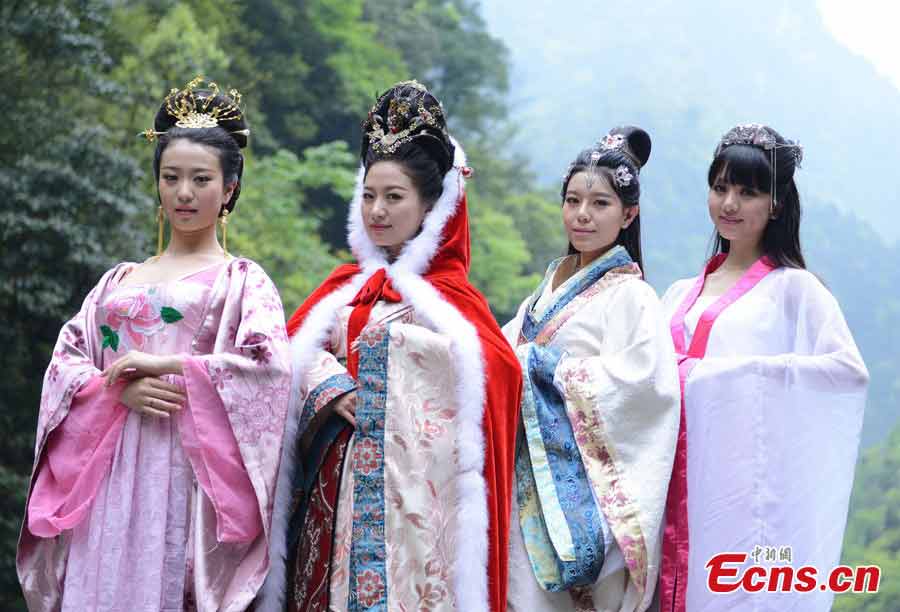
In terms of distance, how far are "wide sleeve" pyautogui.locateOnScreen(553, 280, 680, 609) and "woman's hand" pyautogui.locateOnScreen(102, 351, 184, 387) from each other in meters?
1.27

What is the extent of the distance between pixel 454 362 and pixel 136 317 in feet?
3.29

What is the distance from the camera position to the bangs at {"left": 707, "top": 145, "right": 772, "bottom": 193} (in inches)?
167

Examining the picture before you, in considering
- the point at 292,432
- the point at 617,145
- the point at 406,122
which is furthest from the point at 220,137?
the point at 617,145

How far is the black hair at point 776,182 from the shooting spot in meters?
4.24

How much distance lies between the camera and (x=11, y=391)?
880 centimetres

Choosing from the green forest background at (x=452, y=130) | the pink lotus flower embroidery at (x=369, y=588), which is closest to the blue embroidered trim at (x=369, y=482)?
the pink lotus flower embroidery at (x=369, y=588)

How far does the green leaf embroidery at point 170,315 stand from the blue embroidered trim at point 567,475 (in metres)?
1.17

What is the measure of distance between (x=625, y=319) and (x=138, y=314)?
1.62 metres

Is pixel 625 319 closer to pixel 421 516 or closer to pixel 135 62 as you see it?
pixel 421 516

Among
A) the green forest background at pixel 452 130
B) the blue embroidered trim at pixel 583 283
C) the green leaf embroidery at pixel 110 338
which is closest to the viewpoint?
the green leaf embroidery at pixel 110 338

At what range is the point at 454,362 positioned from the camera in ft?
11.7

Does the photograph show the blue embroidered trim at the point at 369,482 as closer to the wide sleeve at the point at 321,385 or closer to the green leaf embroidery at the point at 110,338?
the wide sleeve at the point at 321,385

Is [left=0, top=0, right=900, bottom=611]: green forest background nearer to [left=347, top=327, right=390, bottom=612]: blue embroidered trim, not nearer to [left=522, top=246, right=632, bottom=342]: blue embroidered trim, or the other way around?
[left=522, top=246, right=632, bottom=342]: blue embroidered trim

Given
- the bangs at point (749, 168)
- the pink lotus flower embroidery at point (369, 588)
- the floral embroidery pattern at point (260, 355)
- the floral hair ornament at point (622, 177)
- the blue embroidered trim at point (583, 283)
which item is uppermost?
the bangs at point (749, 168)
